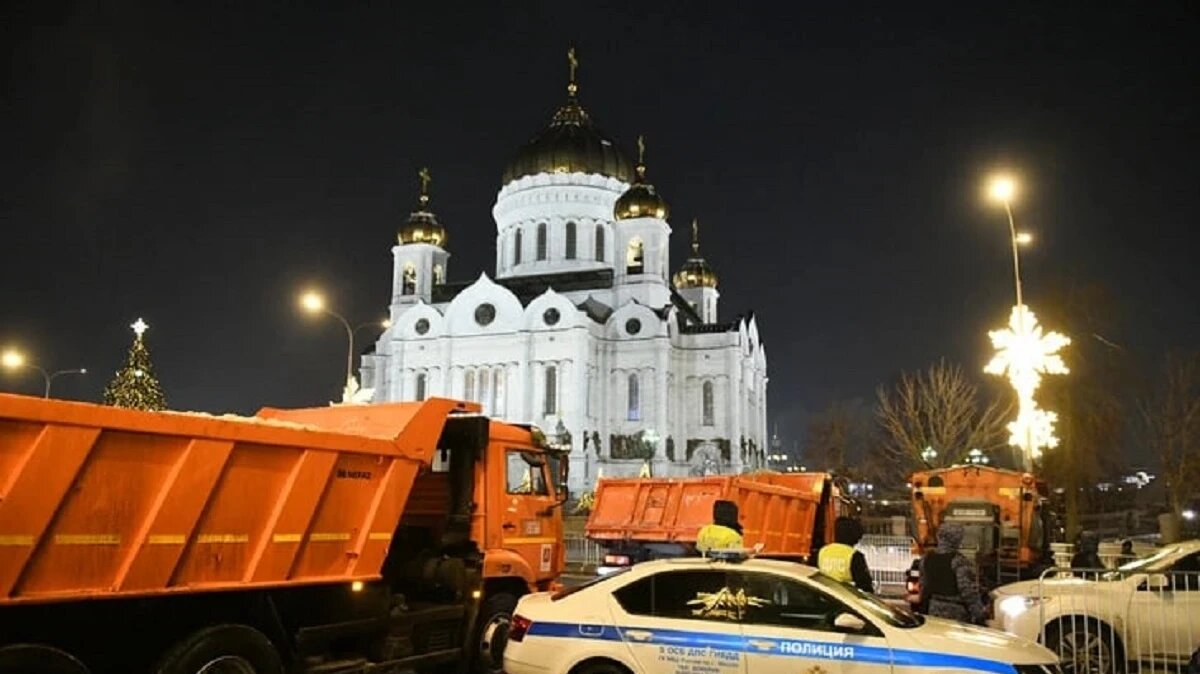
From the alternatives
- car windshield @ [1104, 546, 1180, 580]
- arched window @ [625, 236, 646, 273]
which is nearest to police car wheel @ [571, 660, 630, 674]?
car windshield @ [1104, 546, 1180, 580]

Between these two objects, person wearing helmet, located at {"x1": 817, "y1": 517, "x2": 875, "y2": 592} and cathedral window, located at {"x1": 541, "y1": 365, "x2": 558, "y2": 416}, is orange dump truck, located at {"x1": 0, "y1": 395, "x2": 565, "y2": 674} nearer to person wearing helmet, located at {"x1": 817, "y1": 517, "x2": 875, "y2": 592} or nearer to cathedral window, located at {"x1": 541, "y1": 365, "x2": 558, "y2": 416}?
person wearing helmet, located at {"x1": 817, "y1": 517, "x2": 875, "y2": 592}

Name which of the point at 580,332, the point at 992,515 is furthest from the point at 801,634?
the point at 580,332

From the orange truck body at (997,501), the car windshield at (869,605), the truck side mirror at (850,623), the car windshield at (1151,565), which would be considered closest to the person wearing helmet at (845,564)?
the car windshield at (869,605)

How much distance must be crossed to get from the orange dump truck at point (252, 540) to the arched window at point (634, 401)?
50900 mm

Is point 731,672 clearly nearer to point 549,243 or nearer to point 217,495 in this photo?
point 217,495

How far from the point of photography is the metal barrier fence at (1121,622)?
937cm

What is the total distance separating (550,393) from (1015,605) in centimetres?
5090

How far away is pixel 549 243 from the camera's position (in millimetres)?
68750

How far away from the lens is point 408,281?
69.2 m

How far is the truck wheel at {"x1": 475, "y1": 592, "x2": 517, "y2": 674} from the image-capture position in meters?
9.88

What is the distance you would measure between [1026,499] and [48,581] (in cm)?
1742

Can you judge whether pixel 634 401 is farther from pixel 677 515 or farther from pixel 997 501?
pixel 677 515

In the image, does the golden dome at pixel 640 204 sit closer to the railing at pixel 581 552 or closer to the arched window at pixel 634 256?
the arched window at pixel 634 256

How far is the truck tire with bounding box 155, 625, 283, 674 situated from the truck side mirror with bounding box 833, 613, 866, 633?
176 inches
